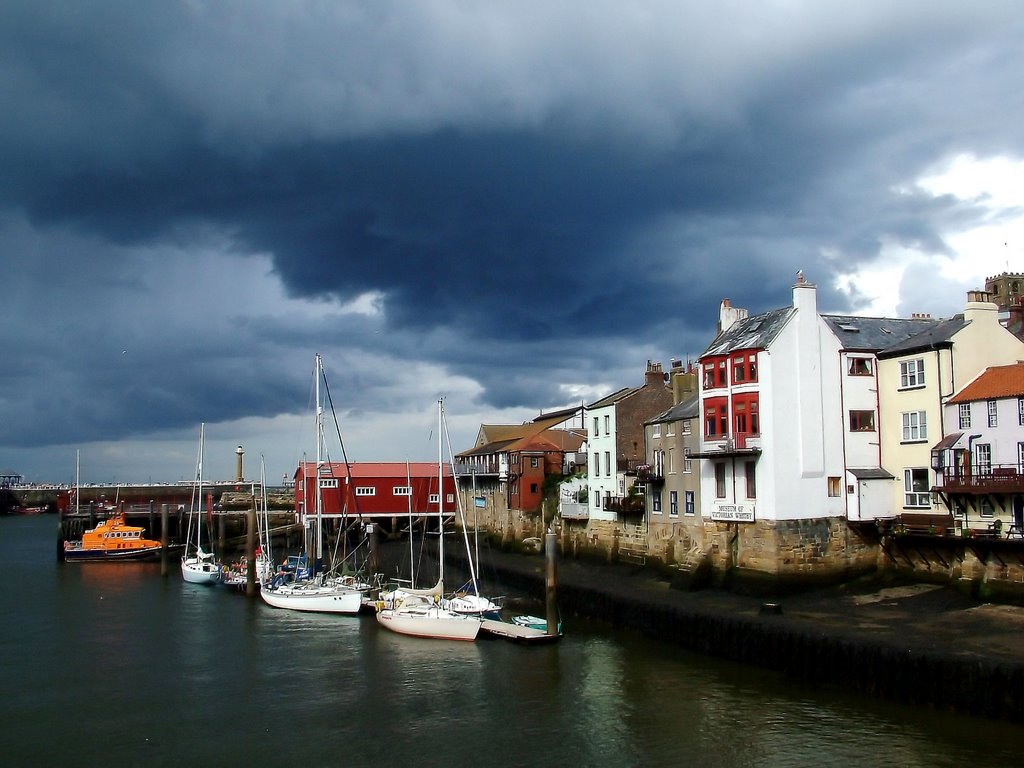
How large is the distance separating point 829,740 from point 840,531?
19633 mm

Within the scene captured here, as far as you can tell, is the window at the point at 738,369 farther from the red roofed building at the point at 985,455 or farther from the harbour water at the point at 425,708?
the harbour water at the point at 425,708

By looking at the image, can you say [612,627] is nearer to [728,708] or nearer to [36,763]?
[728,708]

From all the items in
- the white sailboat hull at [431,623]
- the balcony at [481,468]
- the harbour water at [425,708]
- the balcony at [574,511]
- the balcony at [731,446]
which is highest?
the balcony at [731,446]

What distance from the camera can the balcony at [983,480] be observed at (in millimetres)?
37188

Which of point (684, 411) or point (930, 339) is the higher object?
point (930, 339)

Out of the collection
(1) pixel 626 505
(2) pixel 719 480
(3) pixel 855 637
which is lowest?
(3) pixel 855 637

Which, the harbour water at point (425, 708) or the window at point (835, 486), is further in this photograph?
the window at point (835, 486)

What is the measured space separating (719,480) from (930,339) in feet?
40.4

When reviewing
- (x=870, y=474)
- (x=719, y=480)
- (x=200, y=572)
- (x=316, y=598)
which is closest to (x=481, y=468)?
(x=200, y=572)

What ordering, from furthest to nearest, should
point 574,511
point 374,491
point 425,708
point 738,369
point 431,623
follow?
1. point 374,491
2. point 574,511
3. point 738,369
4. point 431,623
5. point 425,708

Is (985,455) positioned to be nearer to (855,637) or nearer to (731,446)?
(731,446)

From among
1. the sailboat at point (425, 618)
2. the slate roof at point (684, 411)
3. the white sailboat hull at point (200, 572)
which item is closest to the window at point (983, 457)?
the slate roof at point (684, 411)

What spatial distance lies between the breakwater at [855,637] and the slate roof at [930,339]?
11.6m

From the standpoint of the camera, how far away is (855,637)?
32531 mm
